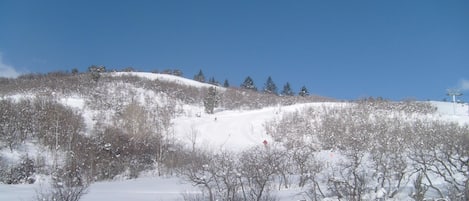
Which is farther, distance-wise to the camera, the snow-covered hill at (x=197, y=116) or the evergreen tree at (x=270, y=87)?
the evergreen tree at (x=270, y=87)


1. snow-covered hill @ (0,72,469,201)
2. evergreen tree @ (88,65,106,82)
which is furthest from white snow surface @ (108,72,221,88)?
snow-covered hill @ (0,72,469,201)

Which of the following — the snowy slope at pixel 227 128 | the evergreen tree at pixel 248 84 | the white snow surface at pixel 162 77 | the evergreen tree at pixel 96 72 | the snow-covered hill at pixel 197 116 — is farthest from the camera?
the evergreen tree at pixel 248 84

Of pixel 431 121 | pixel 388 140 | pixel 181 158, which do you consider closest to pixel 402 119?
pixel 431 121

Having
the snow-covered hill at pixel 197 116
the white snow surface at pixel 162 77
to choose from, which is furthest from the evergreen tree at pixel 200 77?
the snow-covered hill at pixel 197 116

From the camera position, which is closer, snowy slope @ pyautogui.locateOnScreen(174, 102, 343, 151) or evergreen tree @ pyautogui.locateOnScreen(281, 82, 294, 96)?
snowy slope @ pyautogui.locateOnScreen(174, 102, 343, 151)

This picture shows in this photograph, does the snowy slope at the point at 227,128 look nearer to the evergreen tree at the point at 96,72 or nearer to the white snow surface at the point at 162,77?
the evergreen tree at the point at 96,72

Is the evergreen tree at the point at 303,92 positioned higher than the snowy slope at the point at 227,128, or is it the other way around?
the evergreen tree at the point at 303,92

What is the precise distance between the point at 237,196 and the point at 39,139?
110ft

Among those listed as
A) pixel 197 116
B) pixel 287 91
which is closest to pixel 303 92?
pixel 287 91

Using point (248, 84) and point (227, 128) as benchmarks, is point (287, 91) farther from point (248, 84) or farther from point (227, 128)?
point (227, 128)

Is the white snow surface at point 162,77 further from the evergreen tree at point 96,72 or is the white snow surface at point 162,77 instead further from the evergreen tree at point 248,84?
the evergreen tree at point 248,84

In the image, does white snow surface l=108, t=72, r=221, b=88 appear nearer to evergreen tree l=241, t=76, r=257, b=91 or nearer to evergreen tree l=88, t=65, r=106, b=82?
evergreen tree l=88, t=65, r=106, b=82

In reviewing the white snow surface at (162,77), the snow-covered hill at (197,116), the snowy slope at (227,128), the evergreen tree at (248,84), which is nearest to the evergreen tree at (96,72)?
the white snow surface at (162,77)

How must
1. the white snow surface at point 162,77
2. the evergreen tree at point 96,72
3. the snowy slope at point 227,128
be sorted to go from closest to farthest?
the snowy slope at point 227,128 < the evergreen tree at point 96,72 < the white snow surface at point 162,77
